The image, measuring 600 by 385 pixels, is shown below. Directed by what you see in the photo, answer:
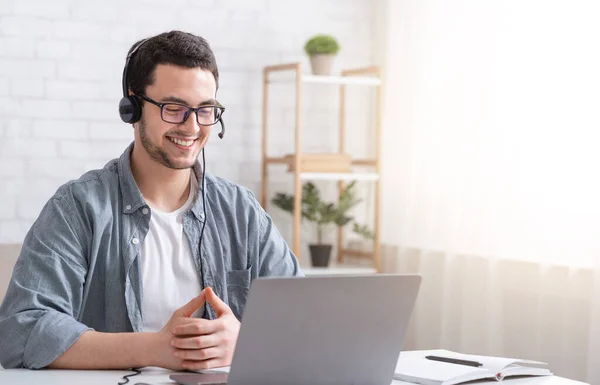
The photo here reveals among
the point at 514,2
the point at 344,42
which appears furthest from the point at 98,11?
the point at 514,2

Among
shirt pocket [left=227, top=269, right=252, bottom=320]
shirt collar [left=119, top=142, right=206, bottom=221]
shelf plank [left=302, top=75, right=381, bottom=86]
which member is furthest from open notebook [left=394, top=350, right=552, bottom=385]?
shelf plank [left=302, top=75, right=381, bottom=86]

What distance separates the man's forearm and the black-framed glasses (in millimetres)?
532

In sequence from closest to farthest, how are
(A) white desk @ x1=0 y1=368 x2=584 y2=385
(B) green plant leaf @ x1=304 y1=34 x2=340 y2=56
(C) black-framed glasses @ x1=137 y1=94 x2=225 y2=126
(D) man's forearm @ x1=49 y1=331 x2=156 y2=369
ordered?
1. (A) white desk @ x1=0 y1=368 x2=584 y2=385
2. (D) man's forearm @ x1=49 y1=331 x2=156 y2=369
3. (C) black-framed glasses @ x1=137 y1=94 x2=225 y2=126
4. (B) green plant leaf @ x1=304 y1=34 x2=340 y2=56

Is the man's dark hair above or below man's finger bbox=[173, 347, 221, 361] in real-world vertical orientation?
above

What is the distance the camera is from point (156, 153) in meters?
2.12

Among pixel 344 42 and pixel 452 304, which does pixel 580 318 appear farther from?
pixel 344 42

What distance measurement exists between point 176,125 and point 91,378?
0.64 metres

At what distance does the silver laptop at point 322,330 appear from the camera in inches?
56.1

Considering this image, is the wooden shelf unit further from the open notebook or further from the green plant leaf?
the open notebook

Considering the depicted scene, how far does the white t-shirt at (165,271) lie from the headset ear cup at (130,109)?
0.71ft

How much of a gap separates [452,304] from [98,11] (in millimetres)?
1852

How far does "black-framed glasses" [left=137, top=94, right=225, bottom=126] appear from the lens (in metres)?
2.08

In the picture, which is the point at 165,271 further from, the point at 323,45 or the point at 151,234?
the point at 323,45

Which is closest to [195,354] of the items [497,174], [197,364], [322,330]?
[197,364]
